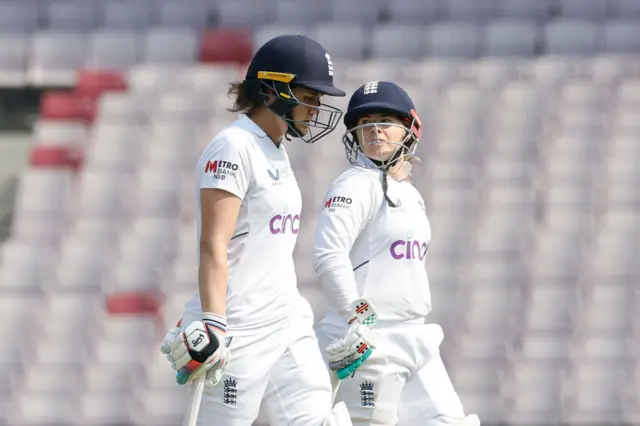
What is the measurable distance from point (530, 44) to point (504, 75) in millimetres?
708

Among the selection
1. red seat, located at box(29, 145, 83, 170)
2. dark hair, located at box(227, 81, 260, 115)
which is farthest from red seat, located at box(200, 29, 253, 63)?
dark hair, located at box(227, 81, 260, 115)

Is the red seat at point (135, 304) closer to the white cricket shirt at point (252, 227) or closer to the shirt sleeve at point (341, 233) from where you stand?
the shirt sleeve at point (341, 233)

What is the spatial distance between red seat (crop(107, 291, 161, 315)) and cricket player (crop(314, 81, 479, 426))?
432 centimetres

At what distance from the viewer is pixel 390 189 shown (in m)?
4.86

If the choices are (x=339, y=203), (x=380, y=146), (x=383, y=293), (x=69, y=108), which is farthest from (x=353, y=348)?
(x=69, y=108)

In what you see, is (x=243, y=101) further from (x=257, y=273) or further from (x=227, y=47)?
(x=227, y=47)

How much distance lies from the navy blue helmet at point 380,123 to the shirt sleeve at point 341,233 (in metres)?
0.18

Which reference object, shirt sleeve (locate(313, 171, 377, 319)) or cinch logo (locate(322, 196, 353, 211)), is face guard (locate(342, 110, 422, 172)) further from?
cinch logo (locate(322, 196, 353, 211))

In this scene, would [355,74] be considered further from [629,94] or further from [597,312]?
[597,312]

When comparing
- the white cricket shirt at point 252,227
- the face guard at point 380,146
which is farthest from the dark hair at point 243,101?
the face guard at point 380,146

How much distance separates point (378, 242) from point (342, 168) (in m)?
4.77

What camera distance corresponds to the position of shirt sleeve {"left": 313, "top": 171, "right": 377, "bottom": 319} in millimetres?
4590

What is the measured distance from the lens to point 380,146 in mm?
4941

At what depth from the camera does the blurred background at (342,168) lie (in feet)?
27.8
